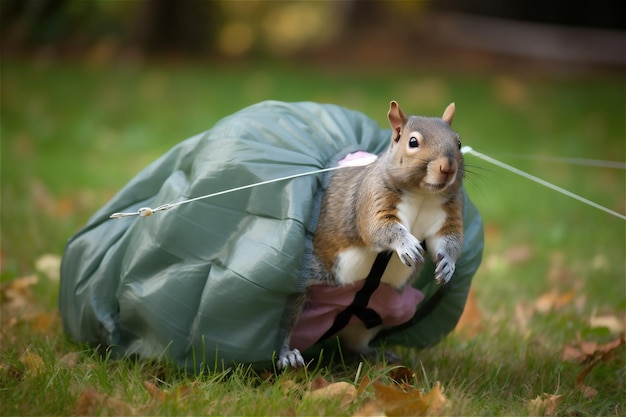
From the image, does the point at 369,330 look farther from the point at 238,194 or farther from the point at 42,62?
the point at 42,62

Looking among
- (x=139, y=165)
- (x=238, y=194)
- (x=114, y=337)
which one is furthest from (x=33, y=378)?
(x=139, y=165)

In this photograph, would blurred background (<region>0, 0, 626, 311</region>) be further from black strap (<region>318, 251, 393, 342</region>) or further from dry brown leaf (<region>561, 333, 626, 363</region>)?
black strap (<region>318, 251, 393, 342</region>)

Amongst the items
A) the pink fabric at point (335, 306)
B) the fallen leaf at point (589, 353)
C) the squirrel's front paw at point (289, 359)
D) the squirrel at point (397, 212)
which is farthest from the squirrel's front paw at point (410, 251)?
the fallen leaf at point (589, 353)

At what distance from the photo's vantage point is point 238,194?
2.72m

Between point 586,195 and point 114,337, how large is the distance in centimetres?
390

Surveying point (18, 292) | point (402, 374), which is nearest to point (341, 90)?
point (18, 292)

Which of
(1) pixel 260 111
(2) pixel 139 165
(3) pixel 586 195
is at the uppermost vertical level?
(1) pixel 260 111

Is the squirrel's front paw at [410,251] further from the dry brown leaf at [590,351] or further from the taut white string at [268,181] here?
the dry brown leaf at [590,351]

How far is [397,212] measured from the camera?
2463 millimetres

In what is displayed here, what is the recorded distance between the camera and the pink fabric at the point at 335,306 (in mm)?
2672

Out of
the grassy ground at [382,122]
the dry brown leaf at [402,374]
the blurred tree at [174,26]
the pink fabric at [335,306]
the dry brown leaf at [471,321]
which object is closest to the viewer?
the grassy ground at [382,122]

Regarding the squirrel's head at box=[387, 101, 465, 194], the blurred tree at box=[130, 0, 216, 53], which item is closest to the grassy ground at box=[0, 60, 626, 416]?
the squirrel's head at box=[387, 101, 465, 194]

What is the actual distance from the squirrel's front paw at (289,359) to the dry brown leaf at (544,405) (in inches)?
27.5

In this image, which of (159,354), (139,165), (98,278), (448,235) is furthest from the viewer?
(139,165)
